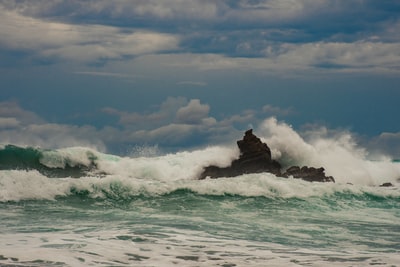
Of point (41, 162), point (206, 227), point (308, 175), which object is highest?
point (41, 162)

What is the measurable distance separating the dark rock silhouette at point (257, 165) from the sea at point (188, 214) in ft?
3.90

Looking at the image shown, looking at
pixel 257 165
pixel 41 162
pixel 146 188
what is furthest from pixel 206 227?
pixel 41 162

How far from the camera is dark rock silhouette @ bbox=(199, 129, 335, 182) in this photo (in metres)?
29.2

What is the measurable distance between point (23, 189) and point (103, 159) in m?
11.6

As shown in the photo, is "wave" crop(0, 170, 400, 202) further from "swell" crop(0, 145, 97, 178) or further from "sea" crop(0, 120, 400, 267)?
"swell" crop(0, 145, 97, 178)

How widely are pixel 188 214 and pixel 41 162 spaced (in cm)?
1425

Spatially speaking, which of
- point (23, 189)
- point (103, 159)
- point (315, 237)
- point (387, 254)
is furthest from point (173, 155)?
point (387, 254)

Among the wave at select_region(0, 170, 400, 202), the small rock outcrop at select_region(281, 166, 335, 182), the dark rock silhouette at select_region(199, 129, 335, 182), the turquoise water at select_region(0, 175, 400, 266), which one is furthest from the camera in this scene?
the dark rock silhouette at select_region(199, 129, 335, 182)

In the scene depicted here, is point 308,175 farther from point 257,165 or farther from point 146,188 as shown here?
point 146,188

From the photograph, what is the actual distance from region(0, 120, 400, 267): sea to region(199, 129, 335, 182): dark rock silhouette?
3.90ft

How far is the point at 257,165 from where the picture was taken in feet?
96.6

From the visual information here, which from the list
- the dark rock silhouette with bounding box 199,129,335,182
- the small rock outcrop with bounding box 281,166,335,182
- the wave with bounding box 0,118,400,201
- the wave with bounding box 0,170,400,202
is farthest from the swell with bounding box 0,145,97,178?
the small rock outcrop with bounding box 281,166,335,182

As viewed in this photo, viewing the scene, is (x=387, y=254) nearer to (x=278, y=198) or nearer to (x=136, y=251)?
(x=136, y=251)

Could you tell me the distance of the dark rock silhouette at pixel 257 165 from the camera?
29.2 meters
